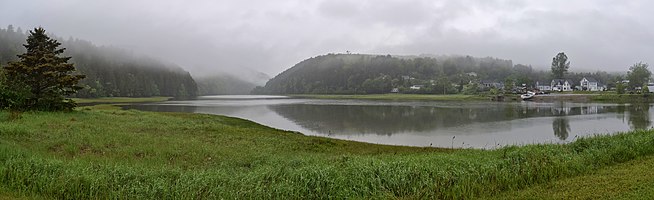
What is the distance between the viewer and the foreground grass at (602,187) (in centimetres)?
872

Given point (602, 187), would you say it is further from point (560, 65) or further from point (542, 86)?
point (542, 86)

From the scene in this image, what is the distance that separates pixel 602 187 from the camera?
30.9 ft

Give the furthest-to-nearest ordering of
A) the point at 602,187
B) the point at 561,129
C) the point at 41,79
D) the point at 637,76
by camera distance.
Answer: the point at 637,76
the point at 561,129
the point at 41,79
the point at 602,187

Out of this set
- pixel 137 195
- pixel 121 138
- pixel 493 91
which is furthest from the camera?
pixel 493 91

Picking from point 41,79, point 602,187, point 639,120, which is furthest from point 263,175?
point 639,120

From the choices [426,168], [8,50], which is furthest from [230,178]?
[8,50]

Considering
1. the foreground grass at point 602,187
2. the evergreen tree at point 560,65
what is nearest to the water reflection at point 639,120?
the foreground grass at point 602,187

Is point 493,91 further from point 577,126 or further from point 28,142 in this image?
point 28,142

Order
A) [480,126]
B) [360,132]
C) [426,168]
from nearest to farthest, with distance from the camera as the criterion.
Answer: [426,168] → [360,132] → [480,126]

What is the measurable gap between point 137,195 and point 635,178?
40.0 feet

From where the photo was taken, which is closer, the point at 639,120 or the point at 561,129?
the point at 561,129

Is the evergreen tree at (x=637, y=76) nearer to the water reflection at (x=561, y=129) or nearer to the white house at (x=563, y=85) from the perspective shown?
the white house at (x=563, y=85)

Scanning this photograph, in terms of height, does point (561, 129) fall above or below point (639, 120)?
below

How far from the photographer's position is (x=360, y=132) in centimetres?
4016
